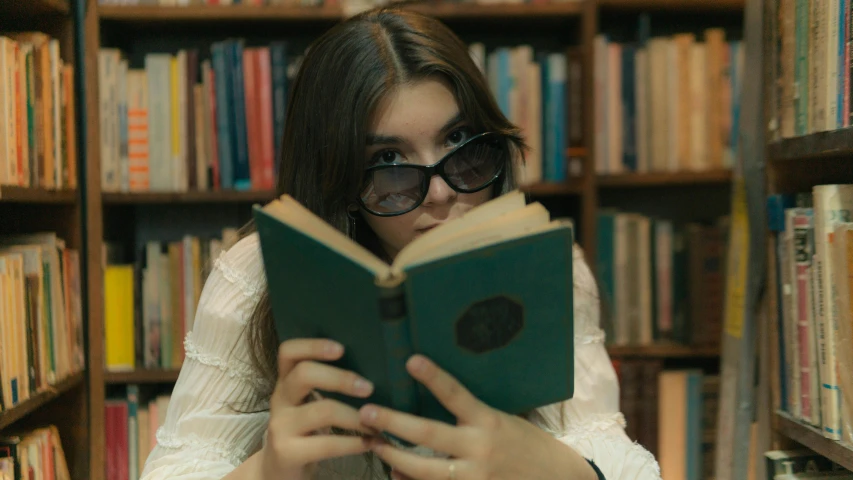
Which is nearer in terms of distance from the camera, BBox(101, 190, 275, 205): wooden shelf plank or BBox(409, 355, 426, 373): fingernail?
BBox(409, 355, 426, 373): fingernail

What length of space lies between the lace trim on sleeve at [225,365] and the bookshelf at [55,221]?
0.51 m

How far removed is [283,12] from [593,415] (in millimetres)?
1181

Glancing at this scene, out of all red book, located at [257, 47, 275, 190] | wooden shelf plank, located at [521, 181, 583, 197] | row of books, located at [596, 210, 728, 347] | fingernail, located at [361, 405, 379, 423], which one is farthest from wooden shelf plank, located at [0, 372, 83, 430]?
row of books, located at [596, 210, 728, 347]

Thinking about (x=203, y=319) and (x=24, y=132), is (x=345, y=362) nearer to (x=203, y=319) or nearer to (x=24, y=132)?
(x=203, y=319)

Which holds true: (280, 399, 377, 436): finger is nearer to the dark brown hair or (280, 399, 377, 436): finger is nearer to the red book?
the dark brown hair

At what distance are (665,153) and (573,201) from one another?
0.86 ft

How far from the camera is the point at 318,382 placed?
62 centimetres

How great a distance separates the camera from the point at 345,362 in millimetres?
625

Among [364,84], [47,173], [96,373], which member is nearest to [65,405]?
[96,373]

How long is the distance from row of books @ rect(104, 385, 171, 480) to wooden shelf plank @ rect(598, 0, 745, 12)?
4.91 feet

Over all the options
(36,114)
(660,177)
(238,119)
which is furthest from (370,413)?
(660,177)

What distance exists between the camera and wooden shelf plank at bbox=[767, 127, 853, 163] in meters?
0.78

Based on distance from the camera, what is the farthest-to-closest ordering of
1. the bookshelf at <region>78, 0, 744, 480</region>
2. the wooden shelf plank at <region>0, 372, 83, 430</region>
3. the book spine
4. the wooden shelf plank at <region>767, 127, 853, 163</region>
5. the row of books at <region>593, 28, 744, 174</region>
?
the row of books at <region>593, 28, 744, 174</region>, the bookshelf at <region>78, 0, 744, 480</region>, the wooden shelf plank at <region>0, 372, 83, 430</region>, the wooden shelf plank at <region>767, 127, 853, 163</region>, the book spine

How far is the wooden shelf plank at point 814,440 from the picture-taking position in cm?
80
